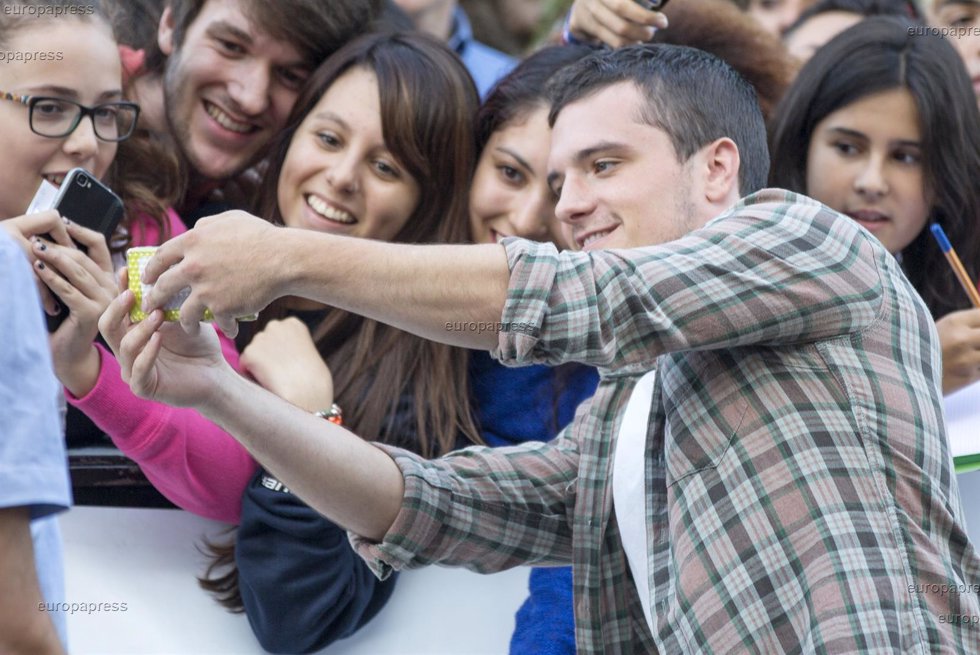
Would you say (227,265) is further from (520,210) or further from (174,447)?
(520,210)

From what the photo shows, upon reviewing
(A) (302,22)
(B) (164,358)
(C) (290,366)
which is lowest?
(C) (290,366)

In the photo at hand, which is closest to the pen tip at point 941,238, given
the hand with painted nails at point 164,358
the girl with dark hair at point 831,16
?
the girl with dark hair at point 831,16

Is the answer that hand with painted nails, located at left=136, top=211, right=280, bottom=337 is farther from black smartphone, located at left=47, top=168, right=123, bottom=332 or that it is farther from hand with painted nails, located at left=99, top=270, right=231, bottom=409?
black smartphone, located at left=47, top=168, right=123, bottom=332

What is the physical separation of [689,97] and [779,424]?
84 centimetres

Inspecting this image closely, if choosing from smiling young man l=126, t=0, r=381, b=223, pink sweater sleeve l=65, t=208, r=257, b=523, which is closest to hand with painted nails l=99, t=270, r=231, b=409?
pink sweater sleeve l=65, t=208, r=257, b=523

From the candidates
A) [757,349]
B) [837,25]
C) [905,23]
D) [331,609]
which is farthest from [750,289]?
[837,25]

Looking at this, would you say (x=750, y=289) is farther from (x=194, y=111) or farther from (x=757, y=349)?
(x=194, y=111)

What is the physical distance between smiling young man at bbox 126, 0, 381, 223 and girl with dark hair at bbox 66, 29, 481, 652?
0.11 meters

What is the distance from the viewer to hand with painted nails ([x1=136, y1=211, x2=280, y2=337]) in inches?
82.8

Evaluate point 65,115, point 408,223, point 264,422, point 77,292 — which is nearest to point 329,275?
point 264,422

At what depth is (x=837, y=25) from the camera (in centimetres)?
485

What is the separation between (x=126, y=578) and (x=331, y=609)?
0.49m

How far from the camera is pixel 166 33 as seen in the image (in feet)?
13.0

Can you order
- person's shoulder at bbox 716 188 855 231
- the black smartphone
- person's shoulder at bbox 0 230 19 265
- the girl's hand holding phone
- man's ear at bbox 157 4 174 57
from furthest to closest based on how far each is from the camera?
man's ear at bbox 157 4 174 57, the girl's hand holding phone, the black smartphone, person's shoulder at bbox 716 188 855 231, person's shoulder at bbox 0 230 19 265
